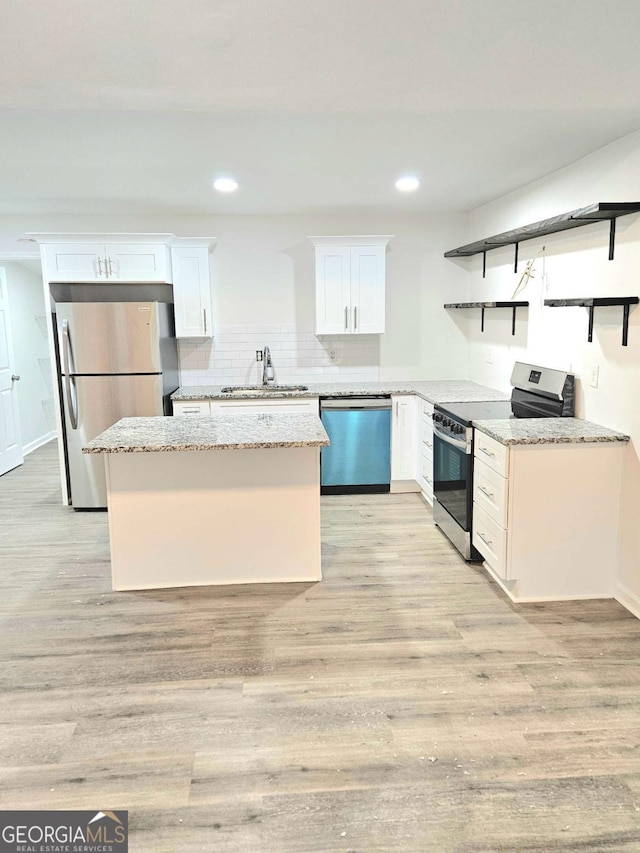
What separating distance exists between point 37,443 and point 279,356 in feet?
12.7

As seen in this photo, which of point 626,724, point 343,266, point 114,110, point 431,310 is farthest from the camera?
point 431,310

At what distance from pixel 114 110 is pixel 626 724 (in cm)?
322

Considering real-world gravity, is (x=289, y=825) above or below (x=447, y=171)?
below

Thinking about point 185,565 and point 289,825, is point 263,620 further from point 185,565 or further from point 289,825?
point 289,825

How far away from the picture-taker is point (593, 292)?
11.0 ft

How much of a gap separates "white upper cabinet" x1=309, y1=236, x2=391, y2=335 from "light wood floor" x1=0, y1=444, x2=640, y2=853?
237cm

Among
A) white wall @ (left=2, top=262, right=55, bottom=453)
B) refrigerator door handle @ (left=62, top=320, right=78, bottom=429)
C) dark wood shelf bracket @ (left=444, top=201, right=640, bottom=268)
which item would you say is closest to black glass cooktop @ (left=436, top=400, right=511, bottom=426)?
dark wood shelf bracket @ (left=444, top=201, right=640, bottom=268)

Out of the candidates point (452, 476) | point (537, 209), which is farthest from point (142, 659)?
point (537, 209)

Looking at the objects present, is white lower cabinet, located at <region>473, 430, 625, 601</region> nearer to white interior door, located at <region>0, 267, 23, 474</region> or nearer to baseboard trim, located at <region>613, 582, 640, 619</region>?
baseboard trim, located at <region>613, 582, 640, 619</region>

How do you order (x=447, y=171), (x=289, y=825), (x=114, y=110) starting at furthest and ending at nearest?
(x=447, y=171) < (x=114, y=110) < (x=289, y=825)

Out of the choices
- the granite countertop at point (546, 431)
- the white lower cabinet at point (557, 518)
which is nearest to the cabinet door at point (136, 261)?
the granite countertop at point (546, 431)

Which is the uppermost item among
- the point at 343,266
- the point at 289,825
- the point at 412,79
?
the point at 412,79

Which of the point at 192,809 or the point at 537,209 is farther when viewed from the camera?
the point at 537,209

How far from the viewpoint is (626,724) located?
219cm
